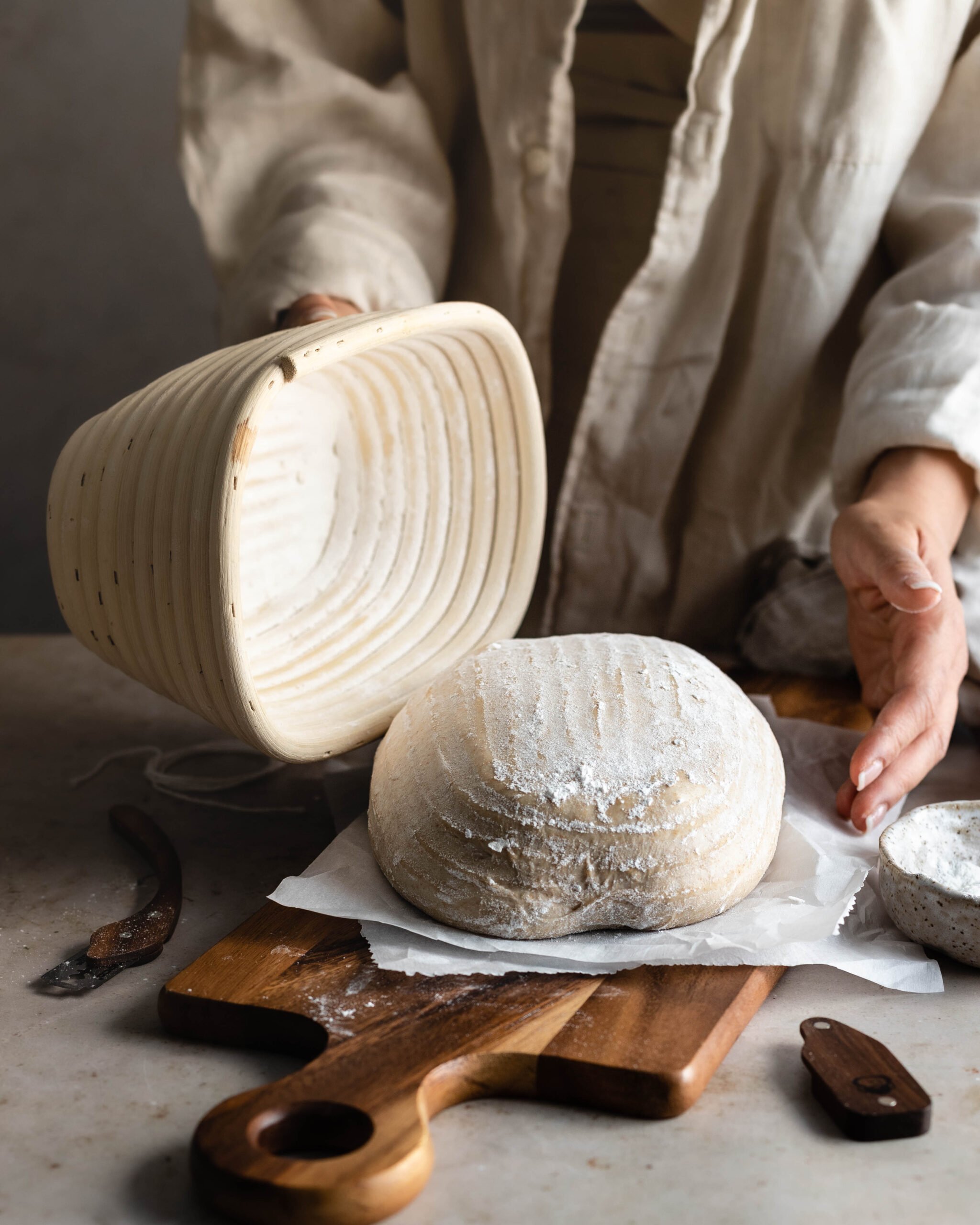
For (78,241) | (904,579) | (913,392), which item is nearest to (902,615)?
(904,579)

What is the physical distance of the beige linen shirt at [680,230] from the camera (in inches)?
42.2

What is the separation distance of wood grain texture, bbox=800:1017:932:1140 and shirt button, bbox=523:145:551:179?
90 centimetres

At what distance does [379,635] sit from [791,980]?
486 millimetres

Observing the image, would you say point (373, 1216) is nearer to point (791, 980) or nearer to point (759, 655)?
point (791, 980)

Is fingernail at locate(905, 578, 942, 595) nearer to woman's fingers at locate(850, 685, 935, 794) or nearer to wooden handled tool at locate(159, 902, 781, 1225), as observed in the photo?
woman's fingers at locate(850, 685, 935, 794)

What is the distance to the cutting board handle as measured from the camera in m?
0.50

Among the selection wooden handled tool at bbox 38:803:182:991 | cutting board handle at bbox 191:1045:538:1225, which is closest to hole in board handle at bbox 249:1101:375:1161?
cutting board handle at bbox 191:1045:538:1225

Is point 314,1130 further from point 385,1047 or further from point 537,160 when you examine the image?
point 537,160

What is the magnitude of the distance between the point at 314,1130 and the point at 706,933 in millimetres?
281

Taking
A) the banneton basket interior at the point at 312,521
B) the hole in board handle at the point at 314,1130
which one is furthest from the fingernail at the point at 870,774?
the hole in board handle at the point at 314,1130

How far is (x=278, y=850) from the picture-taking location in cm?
89

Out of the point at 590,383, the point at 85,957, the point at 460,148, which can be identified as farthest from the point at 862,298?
the point at 85,957

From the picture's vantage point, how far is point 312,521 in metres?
1.06

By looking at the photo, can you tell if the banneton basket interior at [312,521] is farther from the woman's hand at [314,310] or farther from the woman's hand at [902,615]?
the woman's hand at [902,615]
